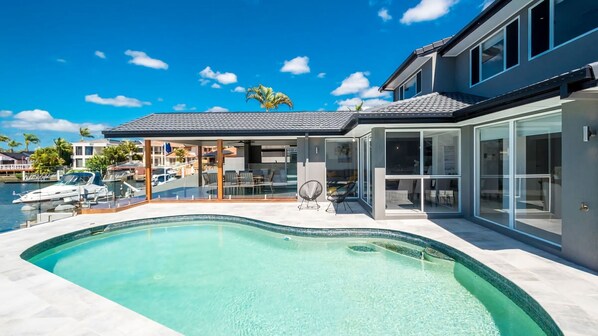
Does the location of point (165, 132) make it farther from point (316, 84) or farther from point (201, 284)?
point (316, 84)

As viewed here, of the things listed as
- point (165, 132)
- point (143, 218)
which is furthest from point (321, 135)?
point (143, 218)

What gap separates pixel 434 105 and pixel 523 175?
3101 millimetres

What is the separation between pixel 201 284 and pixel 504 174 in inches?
313

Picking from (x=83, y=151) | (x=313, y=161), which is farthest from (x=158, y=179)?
(x=83, y=151)

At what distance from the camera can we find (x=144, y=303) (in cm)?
488

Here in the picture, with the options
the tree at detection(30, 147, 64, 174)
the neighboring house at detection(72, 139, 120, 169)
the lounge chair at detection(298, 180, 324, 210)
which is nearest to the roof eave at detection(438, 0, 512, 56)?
the lounge chair at detection(298, 180, 324, 210)

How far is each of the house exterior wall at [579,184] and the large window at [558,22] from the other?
72.3 inches

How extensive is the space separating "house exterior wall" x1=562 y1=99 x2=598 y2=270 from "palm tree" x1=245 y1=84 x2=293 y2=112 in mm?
27879

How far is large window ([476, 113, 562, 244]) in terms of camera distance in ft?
20.7

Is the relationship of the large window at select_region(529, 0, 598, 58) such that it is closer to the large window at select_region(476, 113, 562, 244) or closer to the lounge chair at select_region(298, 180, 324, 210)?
the large window at select_region(476, 113, 562, 244)

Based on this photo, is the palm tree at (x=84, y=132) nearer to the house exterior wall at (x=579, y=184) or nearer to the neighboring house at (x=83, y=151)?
the neighboring house at (x=83, y=151)

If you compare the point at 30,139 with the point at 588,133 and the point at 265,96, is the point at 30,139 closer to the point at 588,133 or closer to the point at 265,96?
the point at 265,96

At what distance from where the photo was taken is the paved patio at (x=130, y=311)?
3.38 metres

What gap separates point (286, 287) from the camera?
213 inches
